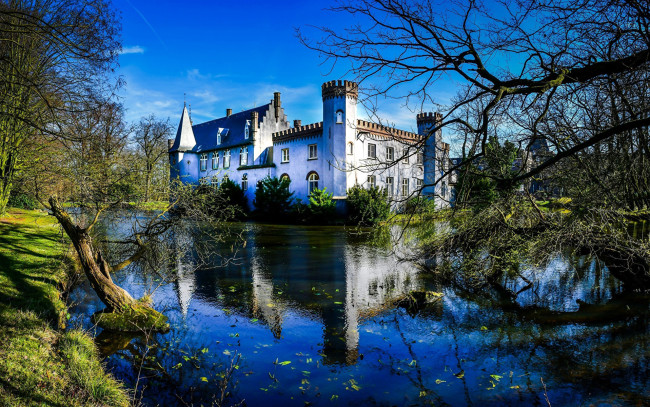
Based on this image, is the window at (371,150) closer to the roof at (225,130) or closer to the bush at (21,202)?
the roof at (225,130)

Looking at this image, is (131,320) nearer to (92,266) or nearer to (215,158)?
(92,266)

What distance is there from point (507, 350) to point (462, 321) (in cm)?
137

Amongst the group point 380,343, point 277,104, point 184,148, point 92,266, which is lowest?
point 380,343

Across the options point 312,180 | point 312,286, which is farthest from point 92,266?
point 312,180

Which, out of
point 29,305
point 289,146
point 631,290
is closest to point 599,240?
point 631,290

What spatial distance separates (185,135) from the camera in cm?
4828

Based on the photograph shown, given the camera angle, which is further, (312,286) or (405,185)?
(405,185)

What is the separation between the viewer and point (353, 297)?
9.65 meters

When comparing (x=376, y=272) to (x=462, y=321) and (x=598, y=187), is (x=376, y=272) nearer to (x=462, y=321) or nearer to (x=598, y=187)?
(x=462, y=321)

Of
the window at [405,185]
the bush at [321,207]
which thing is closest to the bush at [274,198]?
the bush at [321,207]

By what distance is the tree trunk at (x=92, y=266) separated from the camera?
24.4 feet

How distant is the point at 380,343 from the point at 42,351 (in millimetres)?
4933

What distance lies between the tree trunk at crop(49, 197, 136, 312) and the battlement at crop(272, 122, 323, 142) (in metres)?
26.7

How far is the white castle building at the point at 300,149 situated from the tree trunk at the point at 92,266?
18.8 metres
